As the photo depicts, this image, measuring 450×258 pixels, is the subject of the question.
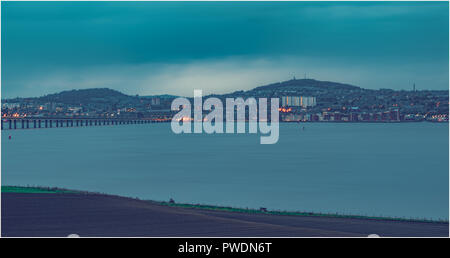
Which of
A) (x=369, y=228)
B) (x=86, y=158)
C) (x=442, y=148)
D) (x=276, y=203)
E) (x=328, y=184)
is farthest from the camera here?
(x=442, y=148)

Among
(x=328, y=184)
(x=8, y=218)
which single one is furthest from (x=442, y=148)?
(x=8, y=218)

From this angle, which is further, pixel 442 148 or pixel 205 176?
pixel 442 148

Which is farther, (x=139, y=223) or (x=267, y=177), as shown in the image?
(x=267, y=177)

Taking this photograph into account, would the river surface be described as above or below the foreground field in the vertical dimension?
below

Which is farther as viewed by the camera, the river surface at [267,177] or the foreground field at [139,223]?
the river surface at [267,177]

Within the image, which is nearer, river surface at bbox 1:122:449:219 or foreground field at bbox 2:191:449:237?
foreground field at bbox 2:191:449:237

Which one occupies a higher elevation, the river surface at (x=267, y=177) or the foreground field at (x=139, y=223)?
the foreground field at (x=139, y=223)

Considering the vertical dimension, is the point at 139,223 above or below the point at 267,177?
above
